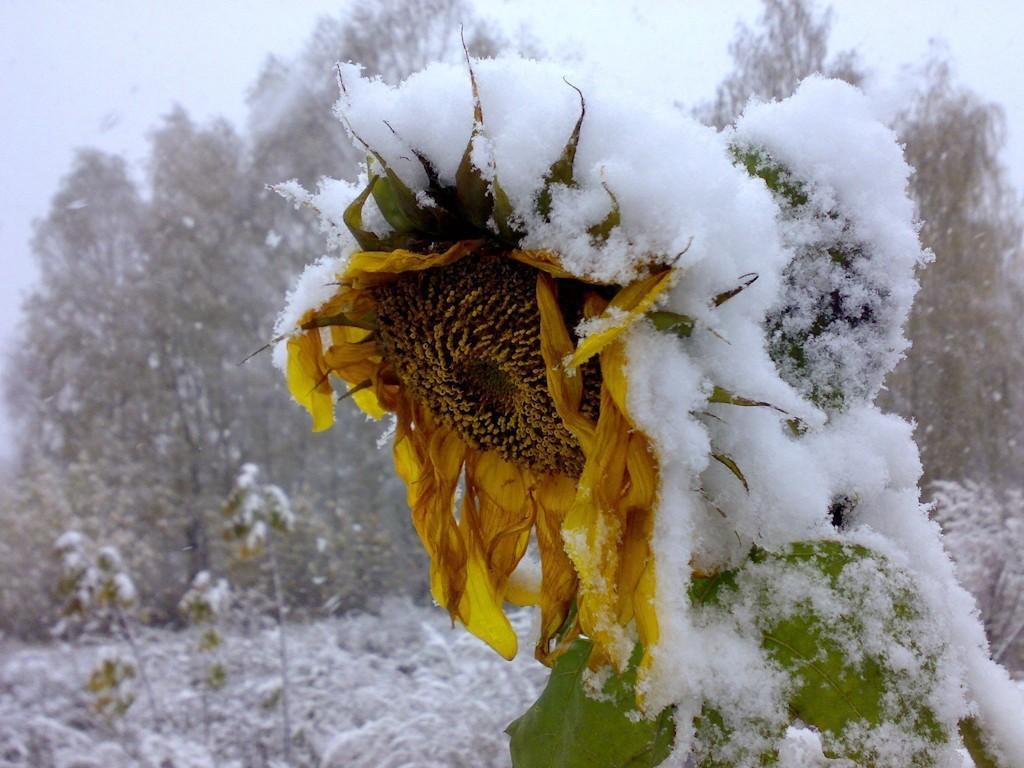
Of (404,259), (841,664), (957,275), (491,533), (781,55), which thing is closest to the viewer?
(841,664)

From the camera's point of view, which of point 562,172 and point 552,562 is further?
point 552,562

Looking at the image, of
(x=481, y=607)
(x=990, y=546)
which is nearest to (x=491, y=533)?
(x=481, y=607)

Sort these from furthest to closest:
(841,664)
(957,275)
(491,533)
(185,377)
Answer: (185,377)
(957,275)
(491,533)
(841,664)

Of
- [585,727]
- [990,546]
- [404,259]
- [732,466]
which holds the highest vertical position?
[990,546]

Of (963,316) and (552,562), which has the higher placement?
(963,316)

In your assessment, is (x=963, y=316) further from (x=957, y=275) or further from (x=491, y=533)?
(x=491, y=533)

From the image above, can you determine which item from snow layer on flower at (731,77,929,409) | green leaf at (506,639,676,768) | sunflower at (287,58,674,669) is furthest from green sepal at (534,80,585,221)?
green leaf at (506,639,676,768)

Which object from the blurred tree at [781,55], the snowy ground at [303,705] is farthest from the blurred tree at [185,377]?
the blurred tree at [781,55]

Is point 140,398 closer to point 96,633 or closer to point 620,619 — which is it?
point 96,633
